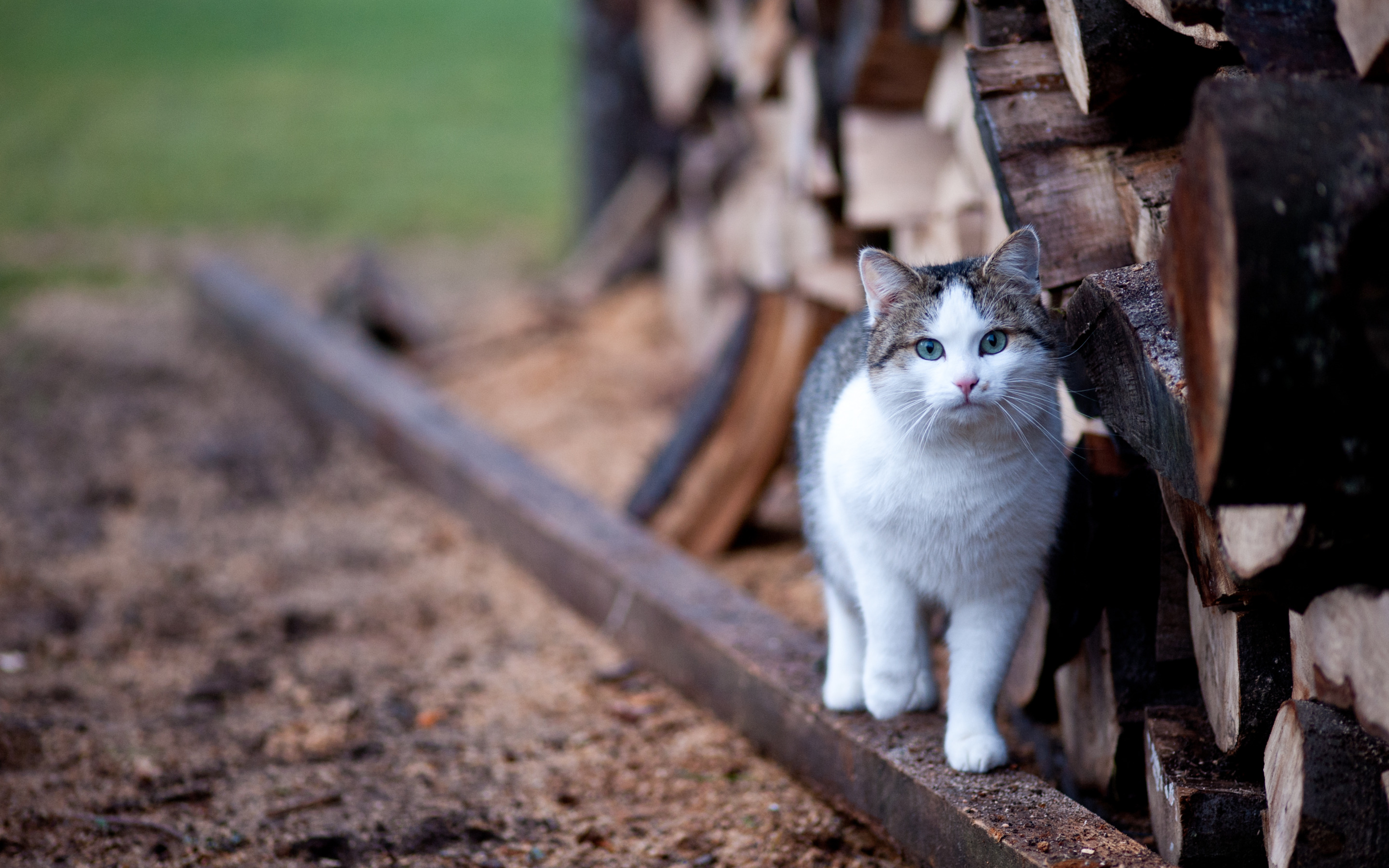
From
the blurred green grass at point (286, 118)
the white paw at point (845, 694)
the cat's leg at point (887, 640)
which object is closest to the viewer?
the cat's leg at point (887, 640)

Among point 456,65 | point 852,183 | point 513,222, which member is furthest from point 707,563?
point 456,65

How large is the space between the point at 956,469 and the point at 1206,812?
524mm

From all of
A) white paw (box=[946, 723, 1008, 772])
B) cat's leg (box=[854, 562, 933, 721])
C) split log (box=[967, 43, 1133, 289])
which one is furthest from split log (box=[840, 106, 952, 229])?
white paw (box=[946, 723, 1008, 772])

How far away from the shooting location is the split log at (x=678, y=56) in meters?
4.63

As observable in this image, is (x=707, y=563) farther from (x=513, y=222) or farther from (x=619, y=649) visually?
(x=513, y=222)

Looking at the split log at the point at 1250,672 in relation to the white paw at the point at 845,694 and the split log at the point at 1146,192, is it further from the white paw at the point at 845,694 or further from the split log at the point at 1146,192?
the white paw at the point at 845,694

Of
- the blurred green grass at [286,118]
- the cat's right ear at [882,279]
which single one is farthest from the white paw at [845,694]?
the blurred green grass at [286,118]

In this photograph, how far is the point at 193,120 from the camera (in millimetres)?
10781

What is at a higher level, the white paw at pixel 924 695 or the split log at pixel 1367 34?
the split log at pixel 1367 34

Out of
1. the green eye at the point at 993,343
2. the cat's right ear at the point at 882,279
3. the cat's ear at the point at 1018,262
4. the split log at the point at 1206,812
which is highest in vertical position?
the cat's ear at the point at 1018,262

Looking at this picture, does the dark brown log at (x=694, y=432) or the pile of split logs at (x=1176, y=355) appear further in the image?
the dark brown log at (x=694, y=432)

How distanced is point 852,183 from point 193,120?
9720 mm

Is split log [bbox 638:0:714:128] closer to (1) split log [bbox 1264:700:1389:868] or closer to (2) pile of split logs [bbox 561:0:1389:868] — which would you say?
(2) pile of split logs [bbox 561:0:1389:868]

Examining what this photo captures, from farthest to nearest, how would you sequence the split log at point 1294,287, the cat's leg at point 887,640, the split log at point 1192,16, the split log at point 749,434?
the split log at point 749,434
the cat's leg at point 887,640
the split log at point 1192,16
the split log at point 1294,287
